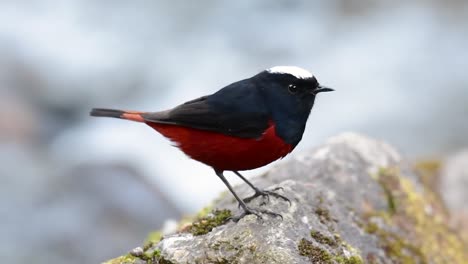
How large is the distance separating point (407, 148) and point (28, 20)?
961 centimetres

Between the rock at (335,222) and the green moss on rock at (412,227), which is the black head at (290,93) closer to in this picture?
the rock at (335,222)

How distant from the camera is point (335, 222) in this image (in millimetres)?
4434

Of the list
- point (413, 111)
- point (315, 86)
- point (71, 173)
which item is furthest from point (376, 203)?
point (413, 111)

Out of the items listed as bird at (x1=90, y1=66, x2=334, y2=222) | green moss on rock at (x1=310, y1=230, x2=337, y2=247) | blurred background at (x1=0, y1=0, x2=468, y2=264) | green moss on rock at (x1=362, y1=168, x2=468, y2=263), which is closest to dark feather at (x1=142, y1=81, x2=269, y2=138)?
bird at (x1=90, y1=66, x2=334, y2=222)

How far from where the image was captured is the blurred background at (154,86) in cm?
1048

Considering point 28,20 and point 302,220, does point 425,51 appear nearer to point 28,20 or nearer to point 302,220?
point 28,20

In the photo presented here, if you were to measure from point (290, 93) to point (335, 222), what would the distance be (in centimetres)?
93

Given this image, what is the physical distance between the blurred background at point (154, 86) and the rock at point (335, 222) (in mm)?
4769

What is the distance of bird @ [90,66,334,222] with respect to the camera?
4.18m

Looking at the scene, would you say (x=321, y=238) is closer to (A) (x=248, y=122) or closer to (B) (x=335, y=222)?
(B) (x=335, y=222)

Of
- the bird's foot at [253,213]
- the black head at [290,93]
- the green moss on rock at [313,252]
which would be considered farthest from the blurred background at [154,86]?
the green moss on rock at [313,252]

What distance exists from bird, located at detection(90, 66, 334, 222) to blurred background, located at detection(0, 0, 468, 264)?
5.38m

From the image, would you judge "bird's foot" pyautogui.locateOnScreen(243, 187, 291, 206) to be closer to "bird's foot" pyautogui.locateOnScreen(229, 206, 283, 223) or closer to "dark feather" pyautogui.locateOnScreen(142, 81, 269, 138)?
"bird's foot" pyautogui.locateOnScreen(229, 206, 283, 223)

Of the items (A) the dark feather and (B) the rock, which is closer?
(B) the rock
